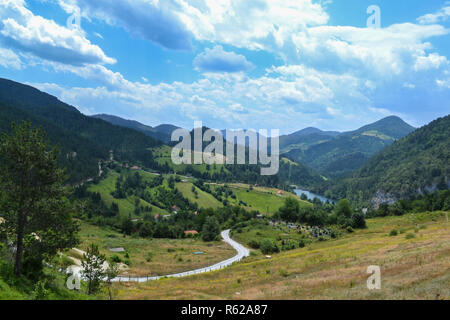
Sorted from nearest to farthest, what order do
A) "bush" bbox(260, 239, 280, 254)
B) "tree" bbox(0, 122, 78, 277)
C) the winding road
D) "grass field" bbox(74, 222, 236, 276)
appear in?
"tree" bbox(0, 122, 78, 277)
the winding road
"grass field" bbox(74, 222, 236, 276)
"bush" bbox(260, 239, 280, 254)

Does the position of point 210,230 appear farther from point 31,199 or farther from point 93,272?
point 31,199

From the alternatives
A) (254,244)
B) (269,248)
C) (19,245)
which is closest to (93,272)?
(19,245)

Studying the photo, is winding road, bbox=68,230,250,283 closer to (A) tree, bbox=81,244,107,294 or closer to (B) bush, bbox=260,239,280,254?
(B) bush, bbox=260,239,280,254

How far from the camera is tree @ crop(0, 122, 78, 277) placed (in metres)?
26.0

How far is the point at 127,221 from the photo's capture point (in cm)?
14425

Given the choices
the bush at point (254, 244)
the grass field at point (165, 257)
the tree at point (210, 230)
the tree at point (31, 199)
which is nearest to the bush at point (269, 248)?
the grass field at point (165, 257)

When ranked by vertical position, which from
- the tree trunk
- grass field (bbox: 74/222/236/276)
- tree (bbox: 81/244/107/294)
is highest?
the tree trunk

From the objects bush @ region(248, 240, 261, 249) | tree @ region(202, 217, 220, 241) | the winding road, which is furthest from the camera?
tree @ region(202, 217, 220, 241)

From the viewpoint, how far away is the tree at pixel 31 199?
26047 mm

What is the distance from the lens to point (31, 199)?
27141 millimetres

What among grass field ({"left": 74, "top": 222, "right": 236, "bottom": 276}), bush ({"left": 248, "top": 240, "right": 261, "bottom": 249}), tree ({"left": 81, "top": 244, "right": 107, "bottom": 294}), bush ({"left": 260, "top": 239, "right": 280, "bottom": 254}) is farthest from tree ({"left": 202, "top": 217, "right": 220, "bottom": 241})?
tree ({"left": 81, "top": 244, "right": 107, "bottom": 294})

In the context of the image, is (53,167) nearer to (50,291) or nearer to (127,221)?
(50,291)

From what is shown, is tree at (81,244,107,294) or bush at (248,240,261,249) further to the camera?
bush at (248,240,261,249)
